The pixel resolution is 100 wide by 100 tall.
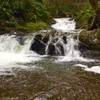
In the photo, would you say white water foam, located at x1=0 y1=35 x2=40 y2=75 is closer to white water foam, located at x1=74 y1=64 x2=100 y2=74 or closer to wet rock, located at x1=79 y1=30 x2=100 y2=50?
wet rock, located at x1=79 y1=30 x2=100 y2=50

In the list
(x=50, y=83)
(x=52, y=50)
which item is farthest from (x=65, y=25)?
(x=50, y=83)

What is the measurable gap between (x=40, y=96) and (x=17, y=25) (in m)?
13.7

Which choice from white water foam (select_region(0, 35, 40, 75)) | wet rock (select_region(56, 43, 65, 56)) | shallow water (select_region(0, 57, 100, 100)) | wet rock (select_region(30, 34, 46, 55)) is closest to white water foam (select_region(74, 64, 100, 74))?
shallow water (select_region(0, 57, 100, 100))

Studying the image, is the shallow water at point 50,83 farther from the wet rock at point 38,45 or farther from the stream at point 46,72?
the wet rock at point 38,45

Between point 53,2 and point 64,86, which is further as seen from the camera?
point 53,2

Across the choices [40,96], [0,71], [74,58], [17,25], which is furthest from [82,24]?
[40,96]

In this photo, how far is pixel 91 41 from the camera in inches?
630

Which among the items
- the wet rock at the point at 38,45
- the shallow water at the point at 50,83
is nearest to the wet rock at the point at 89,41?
the wet rock at the point at 38,45

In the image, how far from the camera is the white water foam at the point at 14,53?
45.4 ft

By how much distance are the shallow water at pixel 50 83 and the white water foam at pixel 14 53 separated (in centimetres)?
110

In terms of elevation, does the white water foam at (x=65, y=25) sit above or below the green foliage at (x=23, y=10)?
below

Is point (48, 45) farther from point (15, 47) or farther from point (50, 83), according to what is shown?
point (50, 83)

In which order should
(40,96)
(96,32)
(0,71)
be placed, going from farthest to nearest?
(96,32) < (0,71) < (40,96)

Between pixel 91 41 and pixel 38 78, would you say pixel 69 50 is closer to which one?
pixel 91 41
